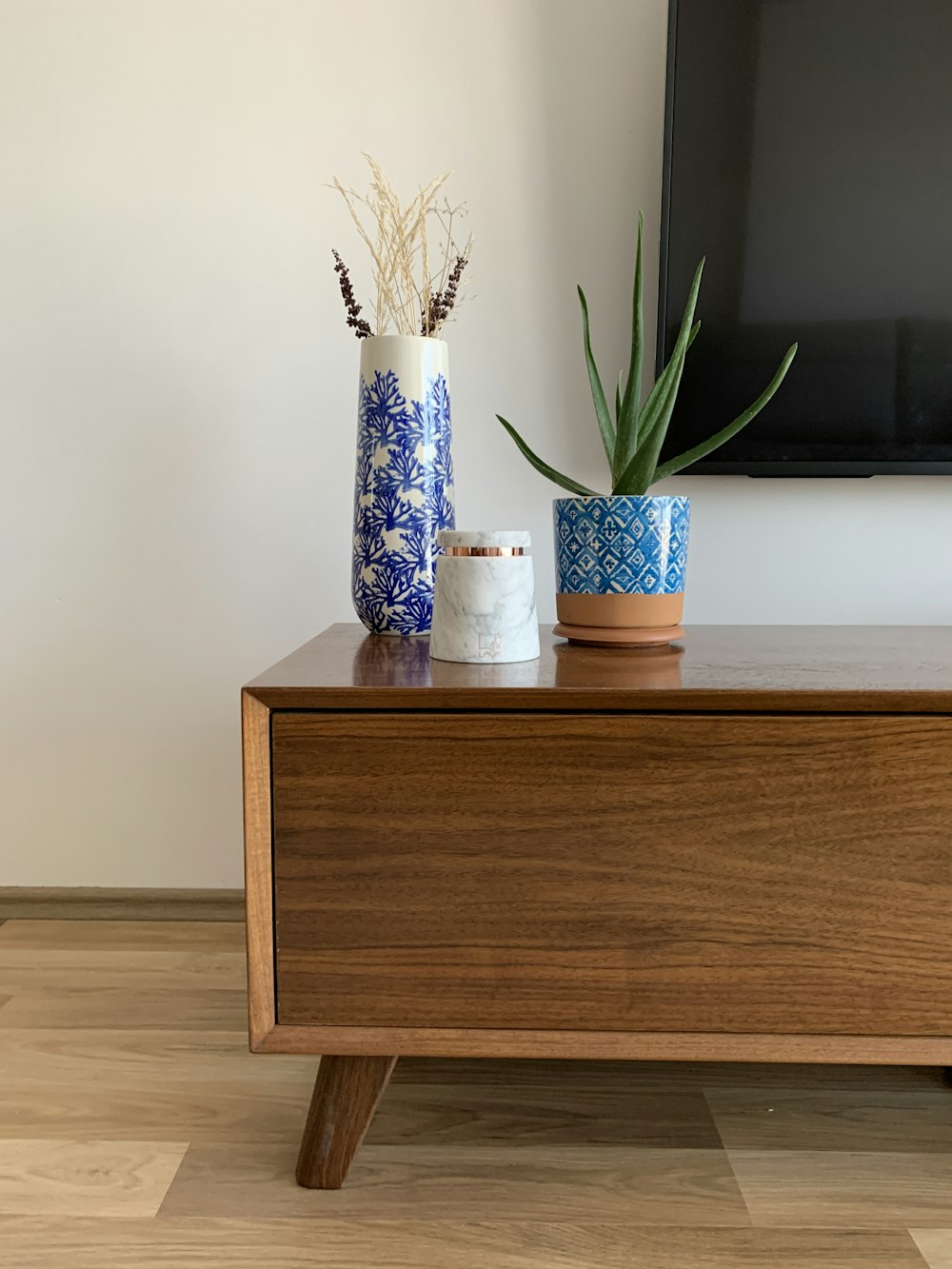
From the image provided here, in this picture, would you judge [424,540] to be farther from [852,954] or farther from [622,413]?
[852,954]

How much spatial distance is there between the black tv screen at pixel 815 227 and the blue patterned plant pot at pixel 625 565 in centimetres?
27

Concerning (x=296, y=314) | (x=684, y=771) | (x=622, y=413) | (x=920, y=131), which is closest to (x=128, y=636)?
(x=296, y=314)

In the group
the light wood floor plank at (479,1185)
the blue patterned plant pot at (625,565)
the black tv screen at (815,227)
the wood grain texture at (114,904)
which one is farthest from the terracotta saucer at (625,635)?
the wood grain texture at (114,904)

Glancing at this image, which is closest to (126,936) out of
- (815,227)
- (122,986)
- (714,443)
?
(122,986)

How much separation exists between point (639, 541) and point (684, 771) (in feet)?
0.81

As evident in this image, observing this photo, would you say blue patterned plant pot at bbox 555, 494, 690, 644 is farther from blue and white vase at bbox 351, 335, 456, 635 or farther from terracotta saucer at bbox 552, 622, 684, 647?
blue and white vase at bbox 351, 335, 456, 635

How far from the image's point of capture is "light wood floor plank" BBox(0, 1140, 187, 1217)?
2.24 feet

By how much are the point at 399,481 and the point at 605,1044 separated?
1.72ft

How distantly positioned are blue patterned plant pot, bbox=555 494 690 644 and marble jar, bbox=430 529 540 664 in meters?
0.10

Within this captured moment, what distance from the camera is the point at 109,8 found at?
43.5 inches

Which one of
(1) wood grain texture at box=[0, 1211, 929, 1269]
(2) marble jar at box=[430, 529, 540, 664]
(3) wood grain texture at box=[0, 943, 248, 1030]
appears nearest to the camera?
(1) wood grain texture at box=[0, 1211, 929, 1269]

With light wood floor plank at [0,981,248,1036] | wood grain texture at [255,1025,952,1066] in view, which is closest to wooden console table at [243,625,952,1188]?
wood grain texture at [255,1025,952,1066]

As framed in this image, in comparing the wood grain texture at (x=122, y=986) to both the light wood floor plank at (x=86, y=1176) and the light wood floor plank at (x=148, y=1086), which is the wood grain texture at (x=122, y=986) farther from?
the light wood floor plank at (x=86, y=1176)

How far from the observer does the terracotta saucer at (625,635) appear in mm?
833
